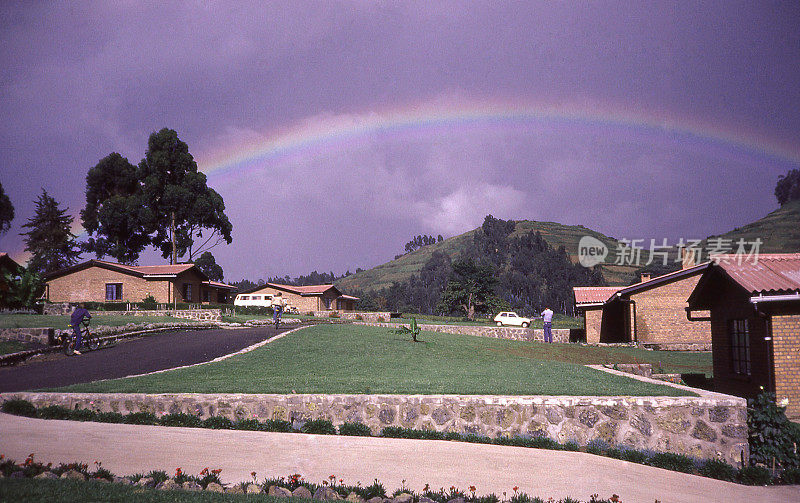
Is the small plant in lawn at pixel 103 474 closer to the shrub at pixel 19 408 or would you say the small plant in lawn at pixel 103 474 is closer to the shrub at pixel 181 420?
the shrub at pixel 181 420

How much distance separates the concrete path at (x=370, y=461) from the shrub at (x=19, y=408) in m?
0.81

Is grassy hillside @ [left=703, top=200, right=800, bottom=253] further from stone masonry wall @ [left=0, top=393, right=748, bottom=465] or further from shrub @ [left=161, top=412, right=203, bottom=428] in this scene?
shrub @ [left=161, top=412, right=203, bottom=428]

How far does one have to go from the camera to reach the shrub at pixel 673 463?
28.4 feet

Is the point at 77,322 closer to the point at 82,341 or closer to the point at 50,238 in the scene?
the point at 82,341

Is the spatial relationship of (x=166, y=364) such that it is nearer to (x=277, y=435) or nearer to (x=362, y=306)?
(x=277, y=435)

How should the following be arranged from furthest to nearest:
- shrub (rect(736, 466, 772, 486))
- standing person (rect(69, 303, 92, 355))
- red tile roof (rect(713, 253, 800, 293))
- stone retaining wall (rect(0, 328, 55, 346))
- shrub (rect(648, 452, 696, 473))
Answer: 1. stone retaining wall (rect(0, 328, 55, 346))
2. standing person (rect(69, 303, 92, 355))
3. red tile roof (rect(713, 253, 800, 293))
4. shrub (rect(648, 452, 696, 473))
5. shrub (rect(736, 466, 772, 486))

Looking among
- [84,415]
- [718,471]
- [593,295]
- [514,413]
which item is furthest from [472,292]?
[84,415]

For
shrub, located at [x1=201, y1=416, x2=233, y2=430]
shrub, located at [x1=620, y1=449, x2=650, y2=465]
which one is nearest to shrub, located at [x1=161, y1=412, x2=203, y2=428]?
shrub, located at [x1=201, y1=416, x2=233, y2=430]

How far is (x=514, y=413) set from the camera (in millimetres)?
10180

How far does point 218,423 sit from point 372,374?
552 centimetres

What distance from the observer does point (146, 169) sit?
6338cm

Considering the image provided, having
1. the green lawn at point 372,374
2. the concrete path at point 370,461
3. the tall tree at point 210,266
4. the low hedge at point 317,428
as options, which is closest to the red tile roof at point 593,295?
the green lawn at point 372,374

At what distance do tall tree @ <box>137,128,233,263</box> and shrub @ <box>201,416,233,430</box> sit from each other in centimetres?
5623

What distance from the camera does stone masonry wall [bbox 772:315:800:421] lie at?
1337cm
